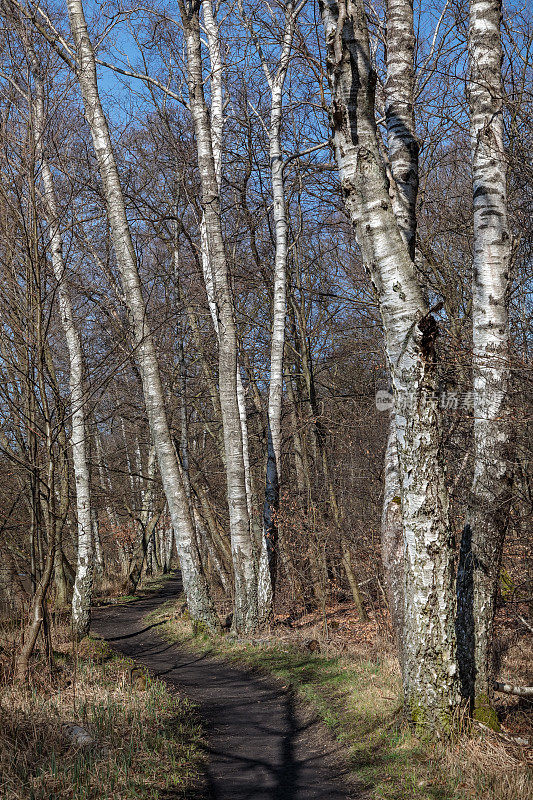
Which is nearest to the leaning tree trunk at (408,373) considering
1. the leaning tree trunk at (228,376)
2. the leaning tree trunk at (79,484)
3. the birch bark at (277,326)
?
the leaning tree trunk at (228,376)

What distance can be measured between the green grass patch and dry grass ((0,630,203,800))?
1.34m

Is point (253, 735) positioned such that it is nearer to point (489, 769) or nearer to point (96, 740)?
point (96, 740)

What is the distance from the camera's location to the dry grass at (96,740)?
4449mm

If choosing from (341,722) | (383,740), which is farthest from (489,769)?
(341,722)

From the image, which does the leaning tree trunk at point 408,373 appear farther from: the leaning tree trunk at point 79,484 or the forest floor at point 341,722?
the leaning tree trunk at point 79,484

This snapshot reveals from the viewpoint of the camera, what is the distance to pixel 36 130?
719cm

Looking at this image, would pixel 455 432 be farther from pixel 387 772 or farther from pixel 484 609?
pixel 387 772

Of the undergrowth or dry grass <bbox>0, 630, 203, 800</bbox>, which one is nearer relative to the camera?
the undergrowth

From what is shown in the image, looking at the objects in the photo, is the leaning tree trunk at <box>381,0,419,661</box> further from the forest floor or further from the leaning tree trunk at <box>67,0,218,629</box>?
the leaning tree trunk at <box>67,0,218,629</box>

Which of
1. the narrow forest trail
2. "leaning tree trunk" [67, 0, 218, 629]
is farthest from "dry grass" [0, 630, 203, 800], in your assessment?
"leaning tree trunk" [67, 0, 218, 629]

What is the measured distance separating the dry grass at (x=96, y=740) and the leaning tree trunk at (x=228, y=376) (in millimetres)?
3016

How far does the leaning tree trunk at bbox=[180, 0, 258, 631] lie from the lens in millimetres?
10234

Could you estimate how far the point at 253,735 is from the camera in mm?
6250

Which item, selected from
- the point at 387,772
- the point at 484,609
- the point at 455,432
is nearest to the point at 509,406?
the point at 484,609
